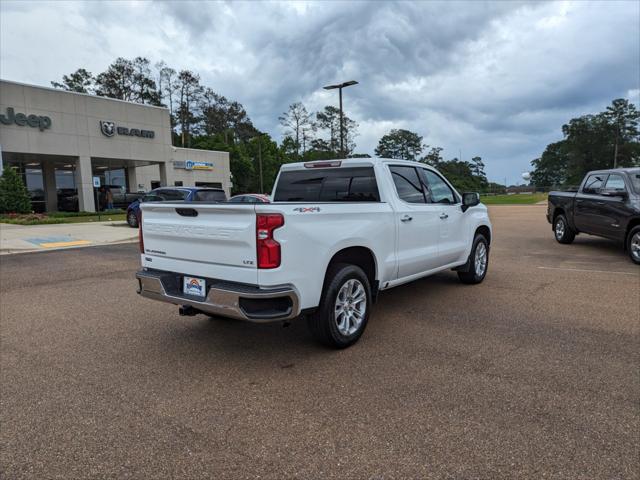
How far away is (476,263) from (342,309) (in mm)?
3582

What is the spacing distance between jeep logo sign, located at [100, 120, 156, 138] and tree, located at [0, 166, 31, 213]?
748cm

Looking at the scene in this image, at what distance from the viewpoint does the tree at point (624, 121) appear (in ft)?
281

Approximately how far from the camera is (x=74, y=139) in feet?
96.8

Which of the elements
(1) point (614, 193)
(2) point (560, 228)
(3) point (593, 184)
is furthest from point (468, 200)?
(2) point (560, 228)

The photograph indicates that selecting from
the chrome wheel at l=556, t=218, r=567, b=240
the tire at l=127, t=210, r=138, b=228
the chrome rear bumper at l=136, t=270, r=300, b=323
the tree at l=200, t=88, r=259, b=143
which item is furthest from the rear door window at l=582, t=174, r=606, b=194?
the tree at l=200, t=88, r=259, b=143

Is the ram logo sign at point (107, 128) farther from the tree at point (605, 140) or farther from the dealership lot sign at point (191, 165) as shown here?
the tree at point (605, 140)

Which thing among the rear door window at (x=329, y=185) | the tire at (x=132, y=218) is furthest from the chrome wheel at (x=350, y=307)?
the tire at (x=132, y=218)

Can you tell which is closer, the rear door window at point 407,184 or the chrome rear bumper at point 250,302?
the chrome rear bumper at point 250,302

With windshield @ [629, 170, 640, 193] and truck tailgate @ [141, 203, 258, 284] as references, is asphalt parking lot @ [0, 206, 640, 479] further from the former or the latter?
windshield @ [629, 170, 640, 193]

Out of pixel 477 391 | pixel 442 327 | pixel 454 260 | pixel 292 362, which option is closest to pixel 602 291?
pixel 454 260

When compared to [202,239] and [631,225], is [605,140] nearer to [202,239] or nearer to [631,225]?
[631,225]

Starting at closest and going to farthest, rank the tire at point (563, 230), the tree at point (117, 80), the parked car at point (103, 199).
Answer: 1. the tire at point (563, 230)
2. the parked car at point (103, 199)
3. the tree at point (117, 80)

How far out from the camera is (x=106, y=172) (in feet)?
138

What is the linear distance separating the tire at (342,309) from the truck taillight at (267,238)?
2.45 feet
